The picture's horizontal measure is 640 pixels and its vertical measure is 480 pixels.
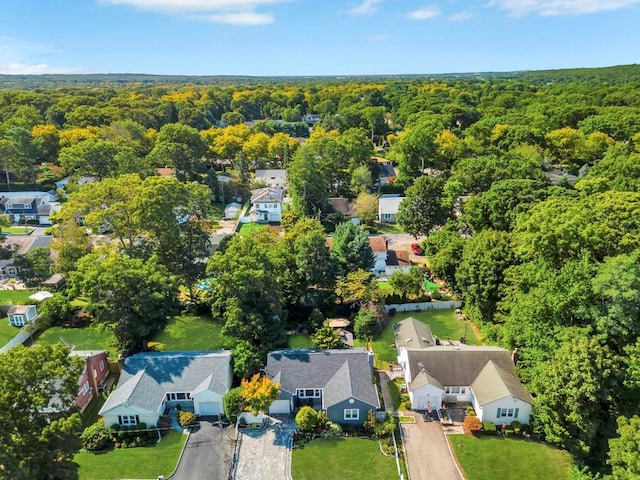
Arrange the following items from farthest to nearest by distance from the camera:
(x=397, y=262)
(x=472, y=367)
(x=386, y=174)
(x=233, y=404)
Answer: (x=386, y=174) → (x=397, y=262) → (x=472, y=367) → (x=233, y=404)

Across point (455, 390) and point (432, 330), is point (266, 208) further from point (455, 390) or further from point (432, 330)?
point (455, 390)

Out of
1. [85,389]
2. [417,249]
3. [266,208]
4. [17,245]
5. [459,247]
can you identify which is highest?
[459,247]

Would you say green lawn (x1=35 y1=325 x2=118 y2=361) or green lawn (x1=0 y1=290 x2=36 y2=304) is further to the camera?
green lawn (x1=0 y1=290 x2=36 y2=304)

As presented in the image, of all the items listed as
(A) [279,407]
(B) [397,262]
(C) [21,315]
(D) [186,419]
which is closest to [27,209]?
(C) [21,315]

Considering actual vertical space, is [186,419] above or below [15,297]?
below

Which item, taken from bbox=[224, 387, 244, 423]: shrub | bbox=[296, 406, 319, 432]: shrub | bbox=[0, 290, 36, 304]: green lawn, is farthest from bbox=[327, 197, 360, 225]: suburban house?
bbox=[296, 406, 319, 432]: shrub

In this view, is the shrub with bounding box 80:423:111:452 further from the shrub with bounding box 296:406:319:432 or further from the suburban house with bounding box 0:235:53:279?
the suburban house with bounding box 0:235:53:279
